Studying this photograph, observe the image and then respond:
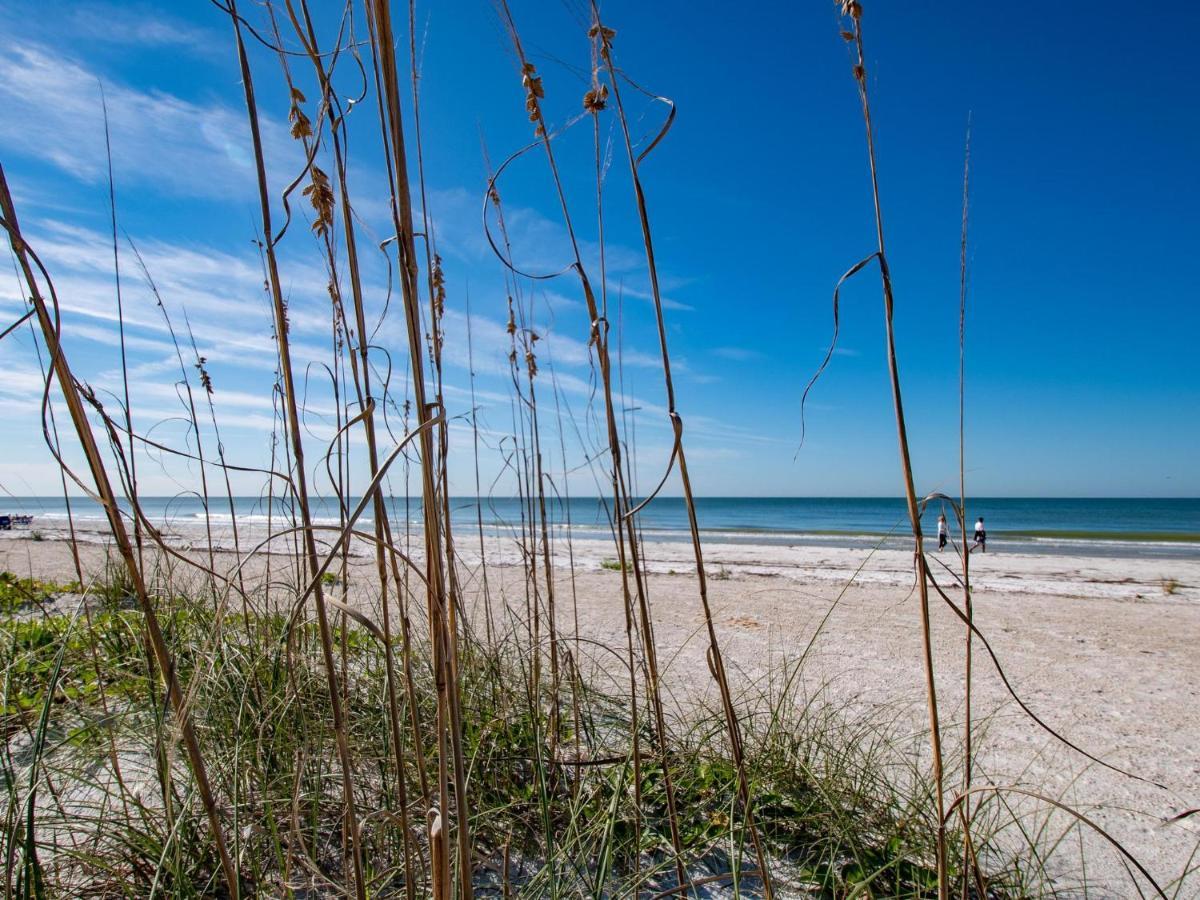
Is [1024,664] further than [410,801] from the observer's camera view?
Yes

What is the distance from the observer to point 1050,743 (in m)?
2.81

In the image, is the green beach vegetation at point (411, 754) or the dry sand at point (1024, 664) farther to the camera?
the dry sand at point (1024, 664)

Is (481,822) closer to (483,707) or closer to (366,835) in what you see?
(366,835)

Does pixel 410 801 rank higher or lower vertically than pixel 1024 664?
higher

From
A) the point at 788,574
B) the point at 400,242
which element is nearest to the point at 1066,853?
the point at 400,242

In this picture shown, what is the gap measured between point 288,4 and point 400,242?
390 millimetres

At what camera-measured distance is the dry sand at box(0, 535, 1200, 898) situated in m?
2.28

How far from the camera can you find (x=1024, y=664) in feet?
14.3

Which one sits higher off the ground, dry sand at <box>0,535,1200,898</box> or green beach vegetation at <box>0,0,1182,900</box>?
green beach vegetation at <box>0,0,1182,900</box>

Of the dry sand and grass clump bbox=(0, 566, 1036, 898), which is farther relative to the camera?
the dry sand

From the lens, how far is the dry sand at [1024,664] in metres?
2.28

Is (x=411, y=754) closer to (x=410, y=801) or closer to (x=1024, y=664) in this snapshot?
(x=410, y=801)

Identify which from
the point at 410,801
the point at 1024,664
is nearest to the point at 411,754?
the point at 410,801

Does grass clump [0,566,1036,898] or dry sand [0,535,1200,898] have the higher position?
grass clump [0,566,1036,898]
